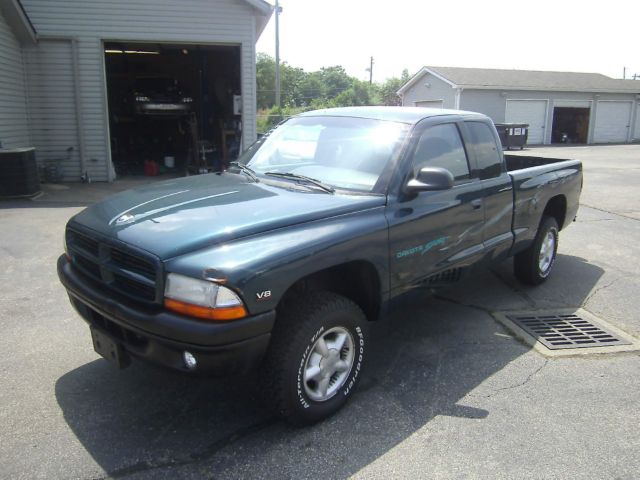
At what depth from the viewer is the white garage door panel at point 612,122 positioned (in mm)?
33906

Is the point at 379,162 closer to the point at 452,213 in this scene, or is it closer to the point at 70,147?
the point at 452,213

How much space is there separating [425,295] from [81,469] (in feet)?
8.06

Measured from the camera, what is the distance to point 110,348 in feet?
9.90

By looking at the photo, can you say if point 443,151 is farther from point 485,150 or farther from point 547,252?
point 547,252

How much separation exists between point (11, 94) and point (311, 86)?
82.9 metres

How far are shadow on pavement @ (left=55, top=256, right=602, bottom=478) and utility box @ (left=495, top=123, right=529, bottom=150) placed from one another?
80.4 feet

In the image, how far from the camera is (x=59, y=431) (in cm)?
308

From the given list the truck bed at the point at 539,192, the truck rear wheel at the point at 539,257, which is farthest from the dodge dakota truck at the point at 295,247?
the truck rear wheel at the point at 539,257

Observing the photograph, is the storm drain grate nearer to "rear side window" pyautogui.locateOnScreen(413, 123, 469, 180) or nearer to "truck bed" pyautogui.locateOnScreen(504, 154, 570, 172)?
"rear side window" pyautogui.locateOnScreen(413, 123, 469, 180)

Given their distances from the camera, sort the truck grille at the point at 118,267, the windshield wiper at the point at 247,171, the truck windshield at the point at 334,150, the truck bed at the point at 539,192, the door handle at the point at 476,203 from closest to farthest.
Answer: the truck grille at the point at 118,267, the truck windshield at the point at 334,150, the windshield wiper at the point at 247,171, the door handle at the point at 476,203, the truck bed at the point at 539,192

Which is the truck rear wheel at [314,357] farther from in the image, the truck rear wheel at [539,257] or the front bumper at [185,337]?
the truck rear wheel at [539,257]

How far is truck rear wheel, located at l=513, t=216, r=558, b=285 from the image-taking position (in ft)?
18.4

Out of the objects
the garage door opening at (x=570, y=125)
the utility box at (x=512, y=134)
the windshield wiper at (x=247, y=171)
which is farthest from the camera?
the garage door opening at (x=570, y=125)

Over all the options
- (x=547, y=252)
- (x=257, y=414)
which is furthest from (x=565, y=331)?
(x=257, y=414)
